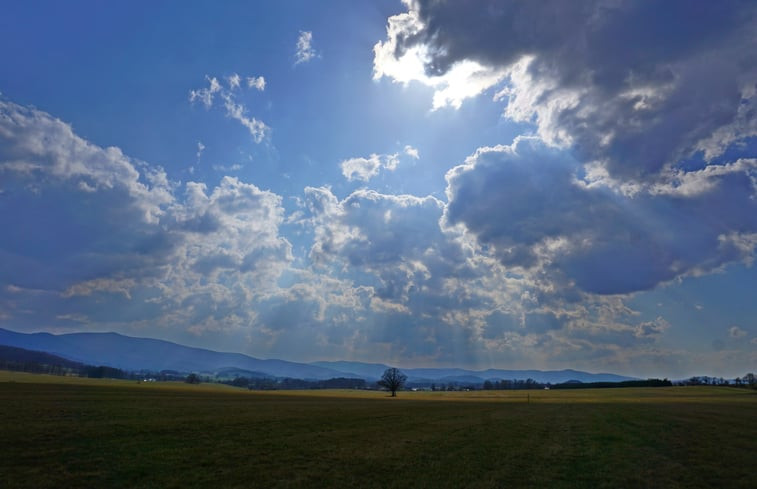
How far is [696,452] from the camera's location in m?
26.5

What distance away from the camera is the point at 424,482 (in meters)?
18.2

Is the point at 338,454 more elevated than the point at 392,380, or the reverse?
the point at 338,454

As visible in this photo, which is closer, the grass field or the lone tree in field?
the grass field

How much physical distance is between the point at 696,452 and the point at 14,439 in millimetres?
37763

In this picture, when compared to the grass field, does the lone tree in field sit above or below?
below

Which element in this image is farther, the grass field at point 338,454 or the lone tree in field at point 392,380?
the lone tree in field at point 392,380

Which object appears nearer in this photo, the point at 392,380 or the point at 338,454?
the point at 338,454

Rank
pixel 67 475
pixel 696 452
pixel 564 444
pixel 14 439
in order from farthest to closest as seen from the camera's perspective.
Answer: pixel 564 444, pixel 696 452, pixel 14 439, pixel 67 475

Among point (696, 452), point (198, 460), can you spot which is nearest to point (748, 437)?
point (696, 452)

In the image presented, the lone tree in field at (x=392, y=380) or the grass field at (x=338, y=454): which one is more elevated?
the grass field at (x=338, y=454)

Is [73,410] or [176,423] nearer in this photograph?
[176,423]

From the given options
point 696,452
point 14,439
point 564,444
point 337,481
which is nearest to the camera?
point 337,481

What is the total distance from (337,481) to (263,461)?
487 centimetres

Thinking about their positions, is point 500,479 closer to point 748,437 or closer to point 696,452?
point 696,452
